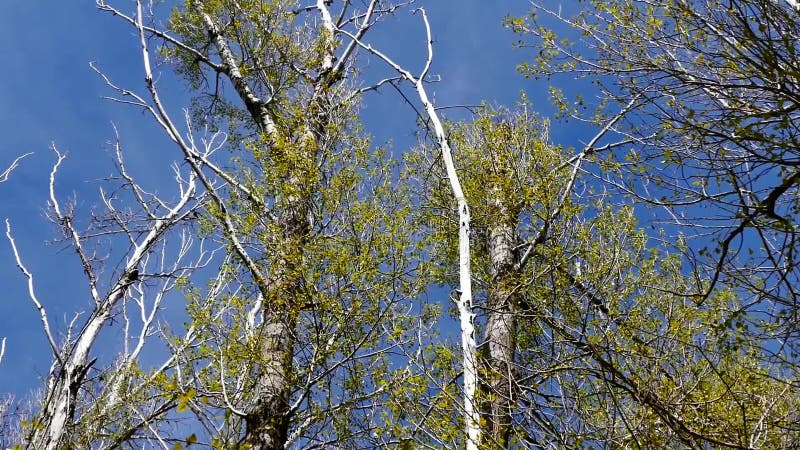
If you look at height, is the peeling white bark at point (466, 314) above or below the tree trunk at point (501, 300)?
below

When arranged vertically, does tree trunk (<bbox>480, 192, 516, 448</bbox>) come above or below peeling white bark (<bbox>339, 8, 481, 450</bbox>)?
above

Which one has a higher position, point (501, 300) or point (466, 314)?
point (501, 300)

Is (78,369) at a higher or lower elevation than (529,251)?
lower

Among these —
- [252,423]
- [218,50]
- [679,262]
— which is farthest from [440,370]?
[218,50]

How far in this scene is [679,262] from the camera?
31.2 feet

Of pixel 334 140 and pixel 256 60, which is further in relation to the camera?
pixel 256 60

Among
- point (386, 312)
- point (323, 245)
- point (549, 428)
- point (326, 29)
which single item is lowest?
point (549, 428)

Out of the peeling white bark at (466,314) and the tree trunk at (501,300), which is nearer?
the peeling white bark at (466,314)

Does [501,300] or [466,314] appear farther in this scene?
[501,300]

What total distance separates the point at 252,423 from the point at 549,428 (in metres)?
3.14

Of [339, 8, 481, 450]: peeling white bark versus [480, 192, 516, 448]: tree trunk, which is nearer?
[339, 8, 481, 450]: peeling white bark

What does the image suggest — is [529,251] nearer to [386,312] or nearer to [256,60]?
[386,312]

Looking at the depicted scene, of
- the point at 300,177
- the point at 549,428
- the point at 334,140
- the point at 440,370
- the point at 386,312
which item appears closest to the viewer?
the point at 549,428

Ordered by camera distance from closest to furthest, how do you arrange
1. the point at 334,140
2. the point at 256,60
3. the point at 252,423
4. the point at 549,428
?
the point at 549,428
the point at 252,423
the point at 334,140
the point at 256,60
